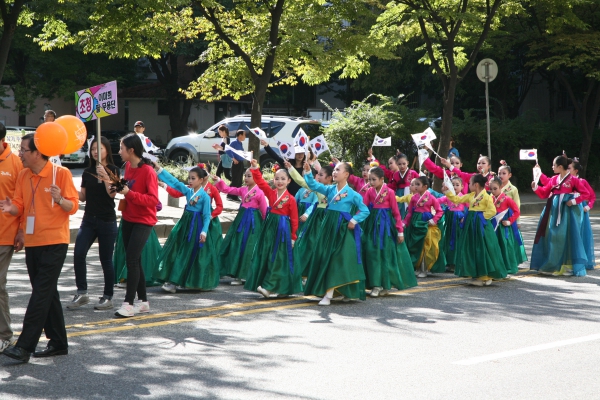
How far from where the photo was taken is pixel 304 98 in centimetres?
4416

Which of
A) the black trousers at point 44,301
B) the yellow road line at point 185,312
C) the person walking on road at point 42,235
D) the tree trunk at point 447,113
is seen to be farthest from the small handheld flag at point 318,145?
the tree trunk at point 447,113

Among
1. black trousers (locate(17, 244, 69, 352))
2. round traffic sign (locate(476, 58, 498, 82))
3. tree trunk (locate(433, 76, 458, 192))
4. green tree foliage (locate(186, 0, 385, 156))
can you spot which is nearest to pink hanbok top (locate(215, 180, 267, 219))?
black trousers (locate(17, 244, 69, 352))

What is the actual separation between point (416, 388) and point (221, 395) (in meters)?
1.41

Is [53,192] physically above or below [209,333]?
above

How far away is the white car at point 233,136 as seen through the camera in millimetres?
23922

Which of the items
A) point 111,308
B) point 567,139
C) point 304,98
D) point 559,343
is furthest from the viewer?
point 304,98

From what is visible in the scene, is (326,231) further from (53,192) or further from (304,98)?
(304,98)

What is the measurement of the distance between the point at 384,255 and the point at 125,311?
3395 mm

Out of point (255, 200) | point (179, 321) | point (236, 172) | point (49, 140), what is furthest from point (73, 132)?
point (236, 172)

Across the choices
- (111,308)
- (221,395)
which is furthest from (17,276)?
(221,395)

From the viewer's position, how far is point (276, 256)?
9.59 m

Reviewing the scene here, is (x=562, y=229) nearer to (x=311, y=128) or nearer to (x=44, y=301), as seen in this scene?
(x=44, y=301)

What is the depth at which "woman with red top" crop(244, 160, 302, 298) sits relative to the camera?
9.55m

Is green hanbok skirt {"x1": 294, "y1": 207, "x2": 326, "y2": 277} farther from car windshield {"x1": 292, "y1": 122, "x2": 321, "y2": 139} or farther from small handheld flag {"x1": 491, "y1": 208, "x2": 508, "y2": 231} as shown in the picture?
car windshield {"x1": 292, "y1": 122, "x2": 321, "y2": 139}
